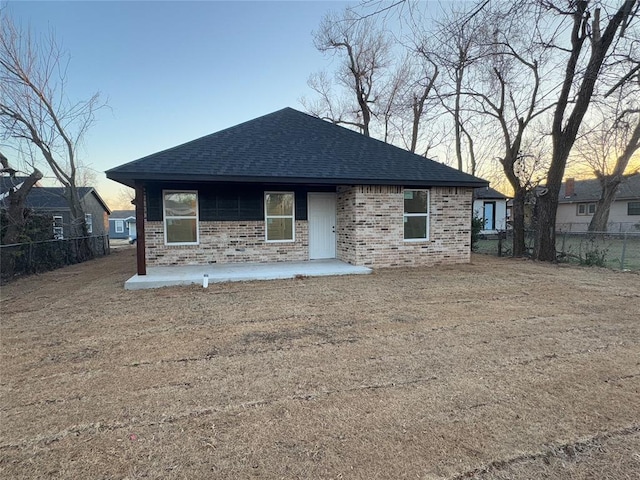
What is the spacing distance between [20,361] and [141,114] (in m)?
12.5

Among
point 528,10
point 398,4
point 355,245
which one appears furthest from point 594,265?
point 398,4

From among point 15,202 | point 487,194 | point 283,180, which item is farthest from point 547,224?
point 15,202

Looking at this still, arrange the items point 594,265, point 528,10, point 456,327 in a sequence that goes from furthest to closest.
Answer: point 594,265
point 528,10
point 456,327

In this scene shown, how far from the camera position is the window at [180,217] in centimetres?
901

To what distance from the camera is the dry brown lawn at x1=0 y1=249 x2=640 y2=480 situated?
2049 mm

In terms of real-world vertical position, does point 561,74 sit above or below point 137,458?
above

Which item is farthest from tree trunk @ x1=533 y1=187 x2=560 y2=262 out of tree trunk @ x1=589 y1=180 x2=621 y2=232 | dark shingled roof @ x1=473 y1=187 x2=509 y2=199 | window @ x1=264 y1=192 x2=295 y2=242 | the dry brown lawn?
dark shingled roof @ x1=473 y1=187 x2=509 y2=199

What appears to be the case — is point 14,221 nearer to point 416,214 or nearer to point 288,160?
point 288,160

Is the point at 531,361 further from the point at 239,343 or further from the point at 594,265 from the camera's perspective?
the point at 594,265

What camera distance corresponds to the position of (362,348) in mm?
3826

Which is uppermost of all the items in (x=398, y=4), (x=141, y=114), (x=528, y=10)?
(x=141, y=114)

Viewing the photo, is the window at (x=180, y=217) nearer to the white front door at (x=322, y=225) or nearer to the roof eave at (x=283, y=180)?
the roof eave at (x=283, y=180)

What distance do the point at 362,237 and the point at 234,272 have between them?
11.4 ft

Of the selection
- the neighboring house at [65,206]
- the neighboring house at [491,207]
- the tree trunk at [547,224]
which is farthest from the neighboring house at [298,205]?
the neighboring house at [491,207]
